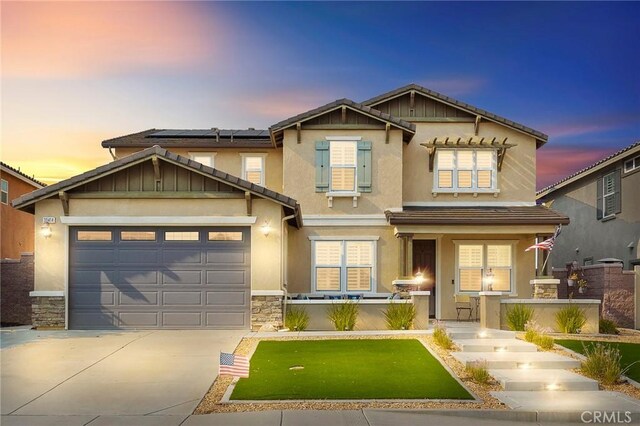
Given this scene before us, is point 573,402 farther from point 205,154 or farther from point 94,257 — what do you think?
point 205,154

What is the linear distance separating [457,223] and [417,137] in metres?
3.71

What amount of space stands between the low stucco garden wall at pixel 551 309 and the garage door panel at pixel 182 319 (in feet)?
26.3

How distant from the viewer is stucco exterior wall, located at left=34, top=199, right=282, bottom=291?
1742 centimetres

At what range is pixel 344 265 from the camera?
20500 mm

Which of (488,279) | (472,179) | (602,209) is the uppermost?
(472,179)

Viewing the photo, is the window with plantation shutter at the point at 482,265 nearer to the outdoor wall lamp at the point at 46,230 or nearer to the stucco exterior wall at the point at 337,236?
the stucco exterior wall at the point at 337,236

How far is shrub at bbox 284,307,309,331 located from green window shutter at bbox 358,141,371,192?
16.3 ft

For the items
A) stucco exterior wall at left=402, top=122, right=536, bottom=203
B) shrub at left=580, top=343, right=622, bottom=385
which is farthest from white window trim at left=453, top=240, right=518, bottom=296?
shrub at left=580, top=343, right=622, bottom=385

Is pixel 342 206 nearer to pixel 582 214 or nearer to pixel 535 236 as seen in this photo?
pixel 535 236

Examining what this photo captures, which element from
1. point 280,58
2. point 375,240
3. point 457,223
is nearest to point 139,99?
point 280,58

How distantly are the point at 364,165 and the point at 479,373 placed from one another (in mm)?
10356

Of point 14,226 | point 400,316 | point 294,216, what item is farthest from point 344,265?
point 14,226

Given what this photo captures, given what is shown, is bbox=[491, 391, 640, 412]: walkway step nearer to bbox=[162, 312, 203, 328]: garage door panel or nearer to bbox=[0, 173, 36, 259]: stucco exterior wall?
bbox=[162, 312, 203, 328]: garage door panel

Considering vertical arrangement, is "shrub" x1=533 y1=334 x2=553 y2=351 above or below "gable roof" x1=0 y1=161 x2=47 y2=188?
below
